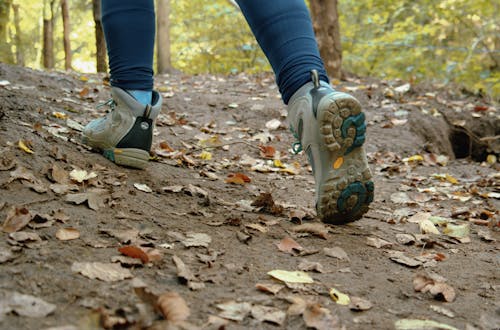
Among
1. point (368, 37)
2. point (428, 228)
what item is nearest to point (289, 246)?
point (428, 228)

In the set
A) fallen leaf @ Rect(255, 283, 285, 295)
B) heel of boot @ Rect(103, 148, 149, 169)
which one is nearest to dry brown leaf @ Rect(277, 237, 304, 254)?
fallen leaf @ Rect(255, 283, 285, 295)

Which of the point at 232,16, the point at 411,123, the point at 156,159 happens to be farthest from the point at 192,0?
the point at 156,159

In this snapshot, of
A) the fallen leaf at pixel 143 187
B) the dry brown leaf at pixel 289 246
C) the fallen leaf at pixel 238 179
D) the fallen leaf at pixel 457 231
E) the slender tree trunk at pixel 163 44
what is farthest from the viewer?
the slender tree trunk at pixel 163 44

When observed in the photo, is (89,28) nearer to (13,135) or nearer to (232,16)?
(232,16)

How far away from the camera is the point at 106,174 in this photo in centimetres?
201

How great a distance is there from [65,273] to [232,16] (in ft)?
31.8

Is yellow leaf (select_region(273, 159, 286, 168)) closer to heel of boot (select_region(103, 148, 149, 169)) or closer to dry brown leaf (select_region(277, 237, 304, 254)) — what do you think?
heel of boot (select_region(103, 148, 149, 169))

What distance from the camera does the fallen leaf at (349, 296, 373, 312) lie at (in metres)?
1.16

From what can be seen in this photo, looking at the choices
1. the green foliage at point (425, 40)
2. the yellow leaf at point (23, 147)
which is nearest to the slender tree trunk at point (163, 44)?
the green foliage at point (425, 40)

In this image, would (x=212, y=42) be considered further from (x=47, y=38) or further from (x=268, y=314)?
(x=268, y=314)

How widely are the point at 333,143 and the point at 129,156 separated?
3.16 feet

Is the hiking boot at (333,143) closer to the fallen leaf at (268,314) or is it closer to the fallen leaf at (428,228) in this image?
the fallen leaf at (428,228)

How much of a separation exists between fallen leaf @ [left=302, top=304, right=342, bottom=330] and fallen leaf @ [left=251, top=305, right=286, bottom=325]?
5 centimetres

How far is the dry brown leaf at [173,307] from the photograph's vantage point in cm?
97
